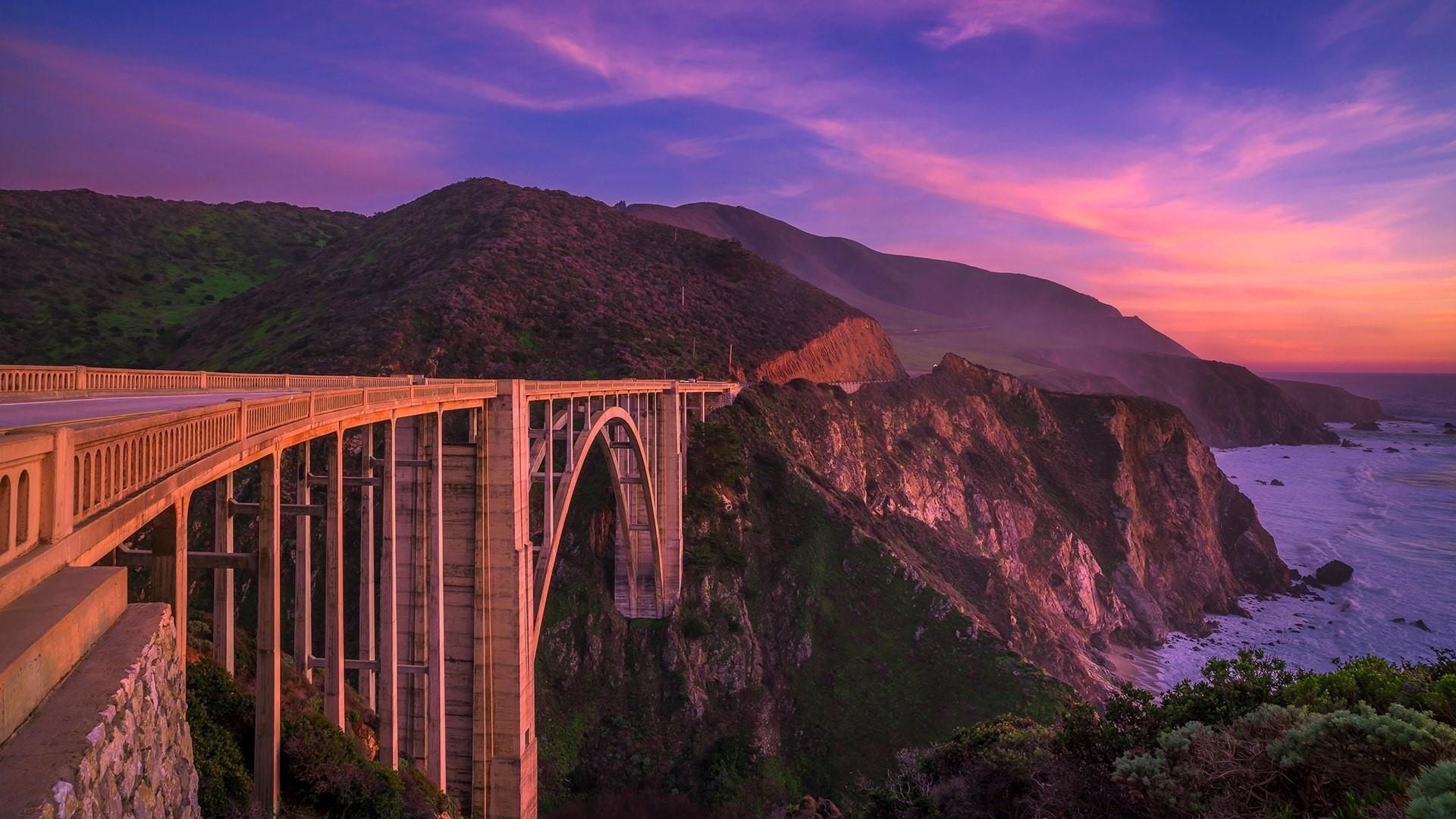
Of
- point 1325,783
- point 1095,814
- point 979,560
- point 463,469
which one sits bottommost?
point 979,560

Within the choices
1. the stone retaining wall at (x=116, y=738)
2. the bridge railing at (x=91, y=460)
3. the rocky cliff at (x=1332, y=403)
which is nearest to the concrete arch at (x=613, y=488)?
the bridge railing at (x=91, y=460)

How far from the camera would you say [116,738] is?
3.60 metres

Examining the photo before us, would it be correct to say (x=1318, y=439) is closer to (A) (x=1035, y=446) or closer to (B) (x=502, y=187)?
(A) (x=1035, y=446)

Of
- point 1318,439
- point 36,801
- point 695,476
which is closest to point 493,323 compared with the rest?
point 695,476

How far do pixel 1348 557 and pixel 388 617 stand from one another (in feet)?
266

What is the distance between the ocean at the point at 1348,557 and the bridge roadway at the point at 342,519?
39.9 meters

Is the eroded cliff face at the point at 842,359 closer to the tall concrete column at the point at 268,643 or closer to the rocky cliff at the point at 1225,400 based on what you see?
the tall concrete column at the point at 268,643

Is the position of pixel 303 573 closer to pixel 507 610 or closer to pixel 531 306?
pixel 507 610

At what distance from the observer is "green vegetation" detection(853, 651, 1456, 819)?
23.5 feet

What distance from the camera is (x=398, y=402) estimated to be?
42.4 ft

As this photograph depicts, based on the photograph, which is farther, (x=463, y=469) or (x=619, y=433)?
(x=619, y=433)

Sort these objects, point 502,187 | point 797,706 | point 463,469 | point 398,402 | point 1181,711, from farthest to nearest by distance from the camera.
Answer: point 502,187 → point 797,706 → point 463,469 → point 398,402 → point 1181,711

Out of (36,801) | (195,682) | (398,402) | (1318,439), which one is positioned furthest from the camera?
(1318,439)

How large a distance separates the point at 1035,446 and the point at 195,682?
68.8 m
